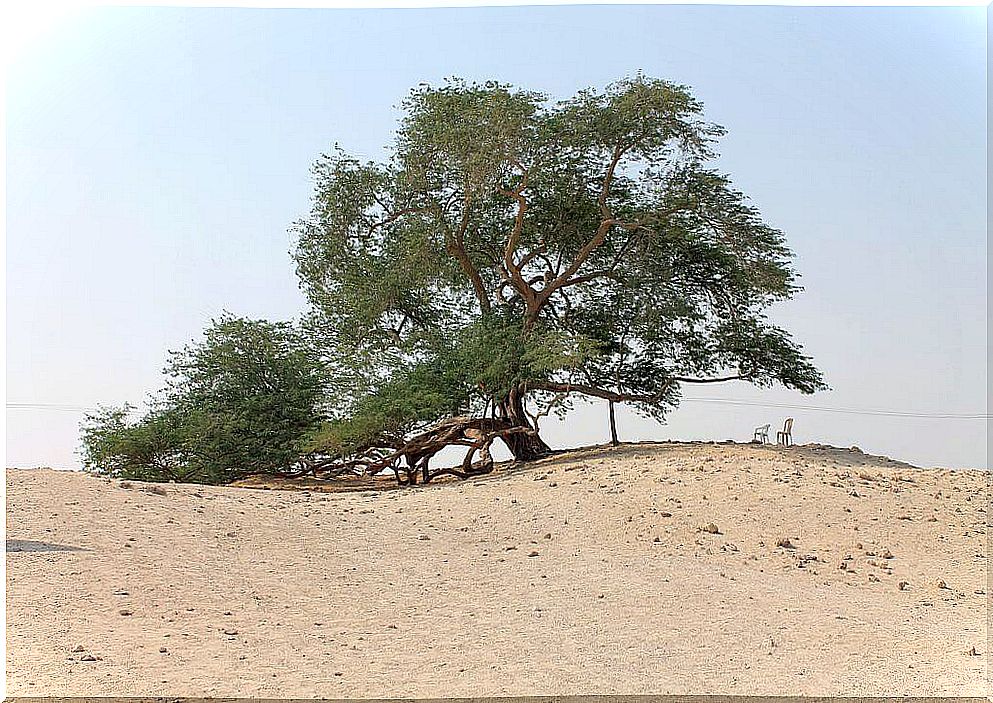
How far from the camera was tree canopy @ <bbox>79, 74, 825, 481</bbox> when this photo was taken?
25.5 ft

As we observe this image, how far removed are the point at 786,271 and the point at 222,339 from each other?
12.9ft

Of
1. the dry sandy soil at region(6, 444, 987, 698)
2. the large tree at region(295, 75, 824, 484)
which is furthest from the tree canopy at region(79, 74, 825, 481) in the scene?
the dry sandy soil at region(6, 444, 987, 698)

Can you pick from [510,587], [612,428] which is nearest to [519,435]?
[612,428]

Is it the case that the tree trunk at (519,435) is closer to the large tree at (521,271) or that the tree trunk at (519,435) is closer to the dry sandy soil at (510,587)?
the large tree at (521,271)

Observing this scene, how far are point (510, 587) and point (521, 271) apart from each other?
416 cm

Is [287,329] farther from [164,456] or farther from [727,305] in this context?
[727,305]

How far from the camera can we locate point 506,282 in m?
8.27

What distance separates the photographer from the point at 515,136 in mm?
7652

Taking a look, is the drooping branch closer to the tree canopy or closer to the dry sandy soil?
the tree canopy

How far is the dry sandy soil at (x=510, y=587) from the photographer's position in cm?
354

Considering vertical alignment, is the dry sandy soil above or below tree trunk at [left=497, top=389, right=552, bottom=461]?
→ below

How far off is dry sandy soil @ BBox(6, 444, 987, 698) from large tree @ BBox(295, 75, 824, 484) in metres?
1.52

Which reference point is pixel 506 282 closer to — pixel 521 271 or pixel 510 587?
pixel 521 271

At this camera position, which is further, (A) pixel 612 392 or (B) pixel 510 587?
(A) pixel 612 392
